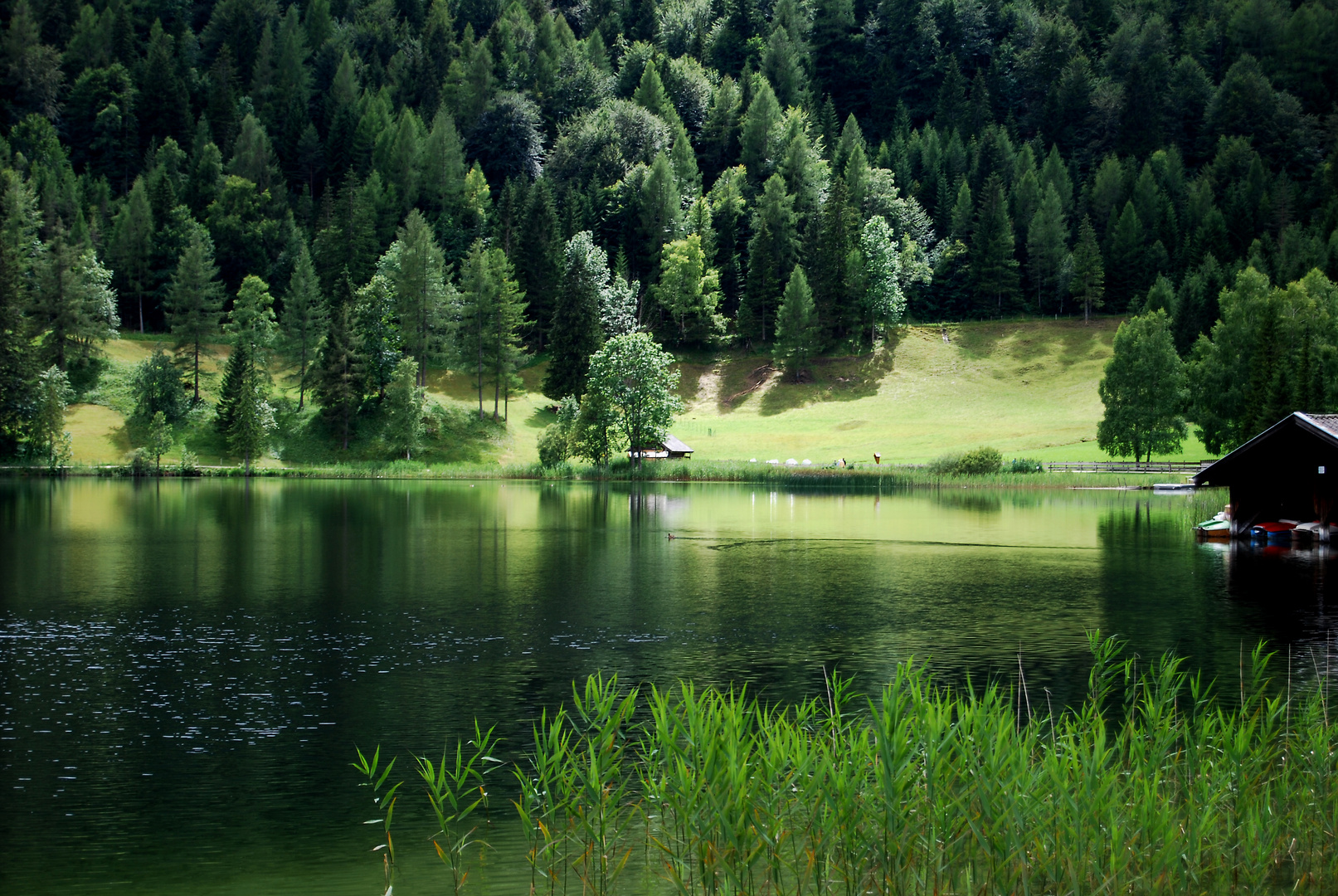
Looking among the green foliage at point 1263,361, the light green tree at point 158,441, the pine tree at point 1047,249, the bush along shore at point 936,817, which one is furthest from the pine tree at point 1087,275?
the bush along shore at point 936,817

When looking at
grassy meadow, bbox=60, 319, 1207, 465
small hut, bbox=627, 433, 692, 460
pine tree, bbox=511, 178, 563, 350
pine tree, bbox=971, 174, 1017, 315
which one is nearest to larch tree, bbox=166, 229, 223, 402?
grassy meadow, bbox=60, 319, 1207, 465

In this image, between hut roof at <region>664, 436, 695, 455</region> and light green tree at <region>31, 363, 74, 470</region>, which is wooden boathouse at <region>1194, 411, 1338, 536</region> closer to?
hut roof at <region>664, 436, 695, 455</region>

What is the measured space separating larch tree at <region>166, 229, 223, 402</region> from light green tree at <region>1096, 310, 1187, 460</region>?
71779 millimetres

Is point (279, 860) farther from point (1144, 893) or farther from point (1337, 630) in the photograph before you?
point (1337, 630)

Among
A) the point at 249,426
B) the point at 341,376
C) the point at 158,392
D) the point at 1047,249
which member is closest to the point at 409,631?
the point at 249,426

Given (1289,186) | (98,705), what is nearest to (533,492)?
(98,705)

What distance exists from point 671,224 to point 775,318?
1813 centimetres

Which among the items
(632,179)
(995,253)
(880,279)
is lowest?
(880,279)

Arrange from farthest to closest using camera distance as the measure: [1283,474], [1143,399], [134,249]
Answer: [134,249]
[1143,399]
[1283,474]

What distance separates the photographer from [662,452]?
3487 inches

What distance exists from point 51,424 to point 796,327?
218 ft

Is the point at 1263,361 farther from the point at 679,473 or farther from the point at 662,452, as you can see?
the point at 662,452

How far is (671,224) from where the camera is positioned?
130500 mm

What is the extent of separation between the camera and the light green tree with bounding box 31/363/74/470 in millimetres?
81062
